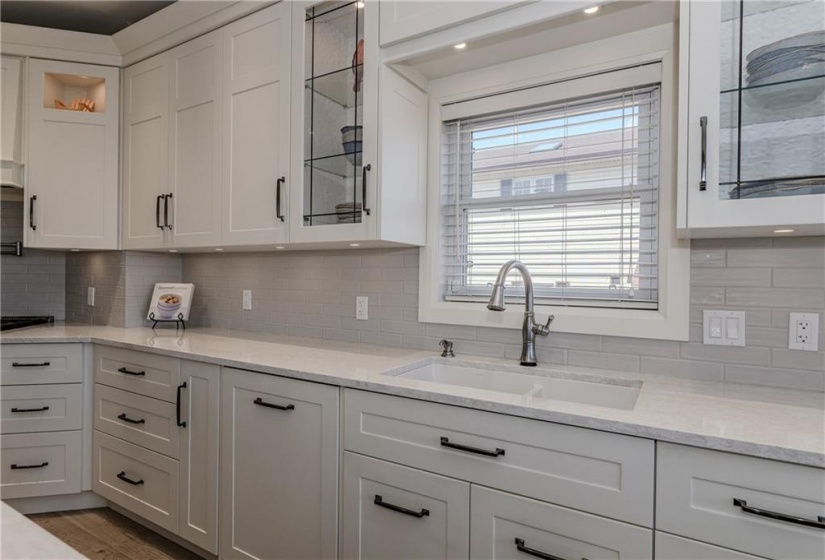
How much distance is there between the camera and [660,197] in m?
1.76

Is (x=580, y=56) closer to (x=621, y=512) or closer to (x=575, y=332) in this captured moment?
(x=575, y=332)

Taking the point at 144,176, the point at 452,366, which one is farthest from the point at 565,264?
the point at 144,176

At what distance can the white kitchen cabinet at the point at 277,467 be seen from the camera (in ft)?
5.60

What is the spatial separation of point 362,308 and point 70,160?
6.71 feet

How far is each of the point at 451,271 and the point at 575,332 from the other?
622mm

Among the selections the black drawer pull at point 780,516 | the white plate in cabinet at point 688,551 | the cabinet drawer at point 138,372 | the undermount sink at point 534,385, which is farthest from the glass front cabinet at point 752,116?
the cabinet drawer at point 138,372

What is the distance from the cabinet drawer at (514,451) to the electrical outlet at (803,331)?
752 millimetres

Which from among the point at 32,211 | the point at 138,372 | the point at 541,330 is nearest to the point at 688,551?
the point at 541,330

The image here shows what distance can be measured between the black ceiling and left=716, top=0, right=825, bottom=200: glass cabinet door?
9.63 ft

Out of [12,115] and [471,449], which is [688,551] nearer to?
[471,449]

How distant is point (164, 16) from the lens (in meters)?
2.67

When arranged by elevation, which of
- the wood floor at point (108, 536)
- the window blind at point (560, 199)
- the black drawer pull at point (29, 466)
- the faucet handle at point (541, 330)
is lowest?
the wood floor at point (108, 536)

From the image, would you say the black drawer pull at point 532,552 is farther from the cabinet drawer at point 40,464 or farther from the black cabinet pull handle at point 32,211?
the black cabinet pull handle at point 32,211

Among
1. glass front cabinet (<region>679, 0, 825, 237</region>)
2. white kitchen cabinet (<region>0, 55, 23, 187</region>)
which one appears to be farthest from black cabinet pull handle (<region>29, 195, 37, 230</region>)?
glass front cabinet (<region>679, 0, 825, 237</region>)
